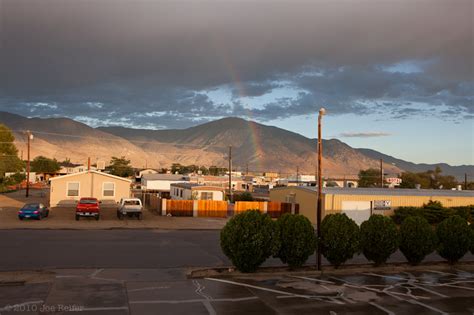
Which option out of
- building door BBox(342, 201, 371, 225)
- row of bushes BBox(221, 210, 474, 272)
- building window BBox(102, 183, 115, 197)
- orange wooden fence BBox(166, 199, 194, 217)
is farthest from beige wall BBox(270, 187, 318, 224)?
row of bushes BBox(221, 210, 474, 272)

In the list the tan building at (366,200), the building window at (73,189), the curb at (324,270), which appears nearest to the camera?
the curb at (324,270)

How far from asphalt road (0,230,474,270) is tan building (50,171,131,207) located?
18.4m

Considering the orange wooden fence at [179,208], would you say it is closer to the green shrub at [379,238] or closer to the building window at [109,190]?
the building window at [109,190]

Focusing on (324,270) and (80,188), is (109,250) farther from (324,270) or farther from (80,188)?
(80,188)

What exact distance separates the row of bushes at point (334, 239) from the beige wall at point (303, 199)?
22.7m

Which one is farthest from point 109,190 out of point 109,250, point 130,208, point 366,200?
point 109,250

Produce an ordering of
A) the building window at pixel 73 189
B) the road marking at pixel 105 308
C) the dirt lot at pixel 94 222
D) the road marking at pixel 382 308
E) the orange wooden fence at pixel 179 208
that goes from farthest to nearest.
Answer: the building window at pixel 73 189, the orange wooden fence at pixel 179 208, the dirt lot at pixel 94 222, the road marking at pixel 382 308, the road marking at pixel 105 308

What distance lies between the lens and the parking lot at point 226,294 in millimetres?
12828

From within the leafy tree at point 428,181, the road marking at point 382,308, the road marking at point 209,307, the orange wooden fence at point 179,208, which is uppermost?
the leafy tree at point 428,181

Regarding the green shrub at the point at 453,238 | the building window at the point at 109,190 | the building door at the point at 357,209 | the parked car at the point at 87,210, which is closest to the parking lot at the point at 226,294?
the green shrub at the point at 453,238

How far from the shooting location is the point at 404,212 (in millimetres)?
44000

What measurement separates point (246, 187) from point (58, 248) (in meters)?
104

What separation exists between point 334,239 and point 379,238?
2.18 meters

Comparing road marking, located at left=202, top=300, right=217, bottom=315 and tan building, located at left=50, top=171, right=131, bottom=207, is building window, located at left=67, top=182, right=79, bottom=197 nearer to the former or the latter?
tan building, located at left=50, top=171, right=131, bottom=207
